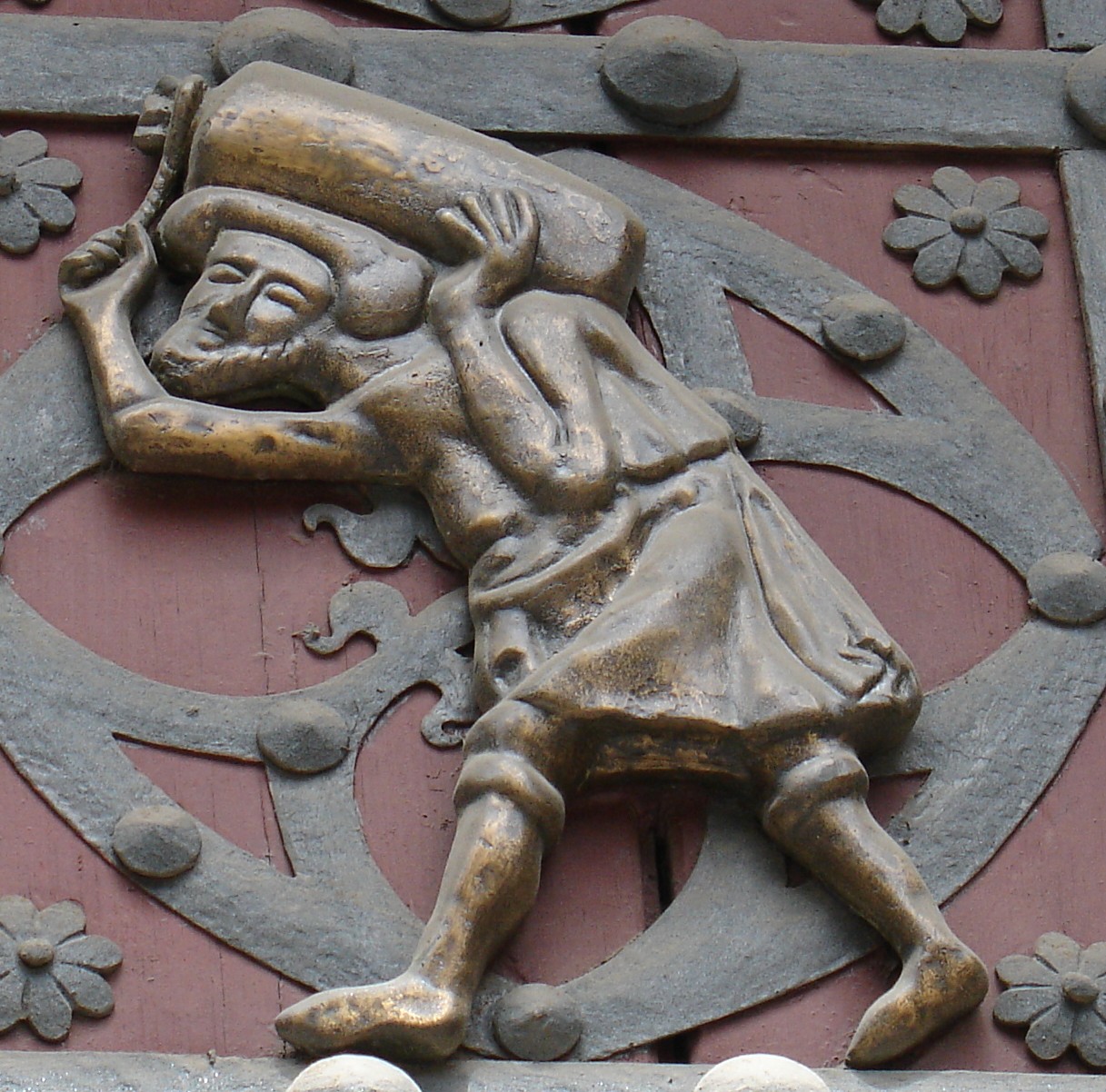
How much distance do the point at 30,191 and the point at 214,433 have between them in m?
0.32

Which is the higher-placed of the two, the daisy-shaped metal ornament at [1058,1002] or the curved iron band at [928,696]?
the curved iron band at [928,696]

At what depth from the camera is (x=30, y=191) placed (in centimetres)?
223

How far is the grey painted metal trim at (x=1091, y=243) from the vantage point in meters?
2.26

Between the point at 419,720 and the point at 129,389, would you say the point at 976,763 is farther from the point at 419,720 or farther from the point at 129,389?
the point at 129,389

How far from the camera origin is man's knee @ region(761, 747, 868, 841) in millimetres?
1930

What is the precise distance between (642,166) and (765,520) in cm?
42

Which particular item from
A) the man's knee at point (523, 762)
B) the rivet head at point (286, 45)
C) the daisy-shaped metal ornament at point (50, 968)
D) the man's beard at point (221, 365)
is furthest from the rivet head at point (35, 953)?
the rivet head at point (286, 45)

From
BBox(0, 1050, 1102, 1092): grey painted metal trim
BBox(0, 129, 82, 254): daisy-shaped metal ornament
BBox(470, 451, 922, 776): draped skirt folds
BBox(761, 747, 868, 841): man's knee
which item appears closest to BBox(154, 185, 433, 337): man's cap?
BBox(0, 129, 82, 254): daisy-shaped metal ornament

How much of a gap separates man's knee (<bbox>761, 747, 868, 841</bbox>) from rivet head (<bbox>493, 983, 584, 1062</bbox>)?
21cm

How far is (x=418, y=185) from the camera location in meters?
2.15

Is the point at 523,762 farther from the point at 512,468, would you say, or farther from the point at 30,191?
the point at 30,191

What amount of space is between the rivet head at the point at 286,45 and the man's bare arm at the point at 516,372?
23cm

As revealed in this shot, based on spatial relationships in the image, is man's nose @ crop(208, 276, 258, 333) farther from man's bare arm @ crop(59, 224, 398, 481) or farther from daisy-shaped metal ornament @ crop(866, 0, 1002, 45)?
daisy-shaped metal ornament @ crop(866, 0, 1002, 45)

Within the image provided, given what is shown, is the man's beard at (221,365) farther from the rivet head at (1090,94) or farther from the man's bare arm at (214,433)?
the rivet head at (1090,94)
